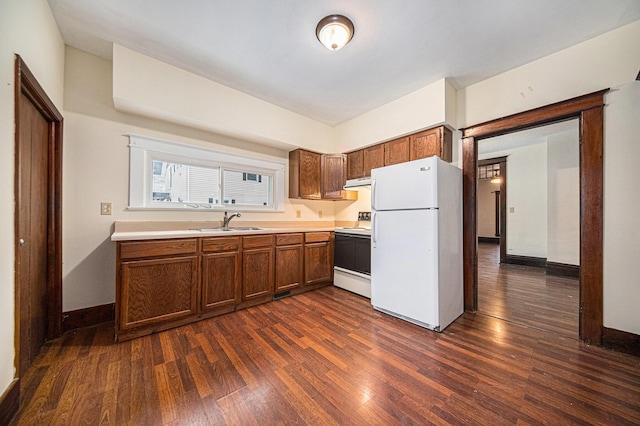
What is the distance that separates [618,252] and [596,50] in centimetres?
172

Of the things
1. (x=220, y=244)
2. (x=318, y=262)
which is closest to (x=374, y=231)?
(x=318, y=262)

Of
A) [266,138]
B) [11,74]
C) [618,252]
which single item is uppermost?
[266,138]

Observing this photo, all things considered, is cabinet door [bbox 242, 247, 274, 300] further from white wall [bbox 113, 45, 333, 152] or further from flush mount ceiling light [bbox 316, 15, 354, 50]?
flush mount ceiling light [bbox 316, 15, 354, 50]

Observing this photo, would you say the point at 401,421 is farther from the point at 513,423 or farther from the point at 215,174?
the point at 215,174

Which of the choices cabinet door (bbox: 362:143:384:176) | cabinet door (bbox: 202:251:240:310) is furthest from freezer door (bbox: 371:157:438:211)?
cabinet door (bbox: 202:251:240:310)

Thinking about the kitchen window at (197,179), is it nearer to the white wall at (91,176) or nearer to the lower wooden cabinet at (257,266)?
the white wall at (91,176)

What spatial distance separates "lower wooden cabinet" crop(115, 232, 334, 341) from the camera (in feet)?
6.63

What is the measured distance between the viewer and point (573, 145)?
4254 millimetres

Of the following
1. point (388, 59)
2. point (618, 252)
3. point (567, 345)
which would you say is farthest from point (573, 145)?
point (388, 59)

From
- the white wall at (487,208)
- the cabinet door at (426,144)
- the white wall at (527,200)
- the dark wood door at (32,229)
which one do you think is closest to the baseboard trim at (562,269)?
the white wall at (527,200)

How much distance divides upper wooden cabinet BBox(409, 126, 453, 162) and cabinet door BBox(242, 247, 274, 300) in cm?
217

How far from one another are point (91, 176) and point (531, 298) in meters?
5.26

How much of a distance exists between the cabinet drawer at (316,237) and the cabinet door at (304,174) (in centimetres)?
62

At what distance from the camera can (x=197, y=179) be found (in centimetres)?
296
